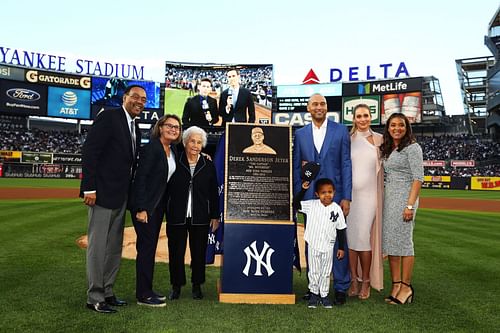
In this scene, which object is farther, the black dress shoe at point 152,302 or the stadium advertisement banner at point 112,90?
the stadium advertisement banner at point 112,90

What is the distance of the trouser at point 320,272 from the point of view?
477 cm

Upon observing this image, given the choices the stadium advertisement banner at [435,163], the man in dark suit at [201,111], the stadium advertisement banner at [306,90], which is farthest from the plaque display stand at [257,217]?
the stadium advertisement banner at [306,90]

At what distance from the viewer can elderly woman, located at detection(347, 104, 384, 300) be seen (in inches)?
206

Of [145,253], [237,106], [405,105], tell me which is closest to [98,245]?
[145,253]

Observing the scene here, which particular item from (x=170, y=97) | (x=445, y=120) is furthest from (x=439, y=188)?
(x=170, y=97)

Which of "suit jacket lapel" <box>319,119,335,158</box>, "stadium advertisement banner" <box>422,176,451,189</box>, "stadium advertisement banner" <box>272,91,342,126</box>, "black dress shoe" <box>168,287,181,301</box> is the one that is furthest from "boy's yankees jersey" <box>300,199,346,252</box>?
"stadium advertisement banner" <box>272,91,342,126</box>

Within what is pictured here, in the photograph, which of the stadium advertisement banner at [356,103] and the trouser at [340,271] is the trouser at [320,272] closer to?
the trouser at [340,271]

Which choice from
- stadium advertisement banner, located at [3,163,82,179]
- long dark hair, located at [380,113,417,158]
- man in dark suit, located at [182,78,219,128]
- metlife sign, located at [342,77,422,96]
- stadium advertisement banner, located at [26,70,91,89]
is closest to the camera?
long dark hair, located at [380,113,417,158]

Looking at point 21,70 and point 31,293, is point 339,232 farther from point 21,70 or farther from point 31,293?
point 21,70

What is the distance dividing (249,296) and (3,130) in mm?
55801

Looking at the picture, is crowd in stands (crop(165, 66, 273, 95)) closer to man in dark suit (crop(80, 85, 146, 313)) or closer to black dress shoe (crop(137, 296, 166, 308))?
man in dark suit (crop(80, 85, 146, 313))

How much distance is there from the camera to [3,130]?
52.5 meters

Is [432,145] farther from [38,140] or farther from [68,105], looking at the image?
[38,140]

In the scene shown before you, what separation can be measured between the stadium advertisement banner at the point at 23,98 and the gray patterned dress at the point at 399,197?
167 feet
